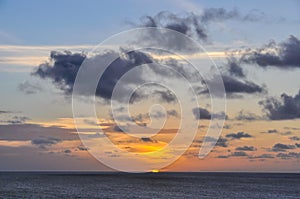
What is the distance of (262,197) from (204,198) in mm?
16137

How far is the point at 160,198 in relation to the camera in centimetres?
12019

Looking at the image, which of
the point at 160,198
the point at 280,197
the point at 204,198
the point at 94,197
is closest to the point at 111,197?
the point at 94,197

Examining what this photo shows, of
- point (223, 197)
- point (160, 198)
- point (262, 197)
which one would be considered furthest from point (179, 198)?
point (262, 197)

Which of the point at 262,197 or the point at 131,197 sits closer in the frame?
the point at 131,197

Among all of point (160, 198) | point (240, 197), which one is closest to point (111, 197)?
point (160, 198)

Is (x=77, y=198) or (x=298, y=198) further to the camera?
(x=298, y=198)

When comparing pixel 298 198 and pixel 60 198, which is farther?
pixel 298 198

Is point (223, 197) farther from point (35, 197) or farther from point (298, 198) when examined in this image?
point (35, 197)

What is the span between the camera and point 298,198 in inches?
5118

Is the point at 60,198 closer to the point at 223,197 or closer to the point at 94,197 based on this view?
the point at 94,197

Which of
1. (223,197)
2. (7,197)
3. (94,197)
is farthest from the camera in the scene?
(223,197)

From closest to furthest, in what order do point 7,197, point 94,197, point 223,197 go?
point 7,197
point 94,197
point 223,197

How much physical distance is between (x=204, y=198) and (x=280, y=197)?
21.0 meters

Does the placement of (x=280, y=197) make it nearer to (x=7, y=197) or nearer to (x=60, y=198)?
(x=60, y=198)
